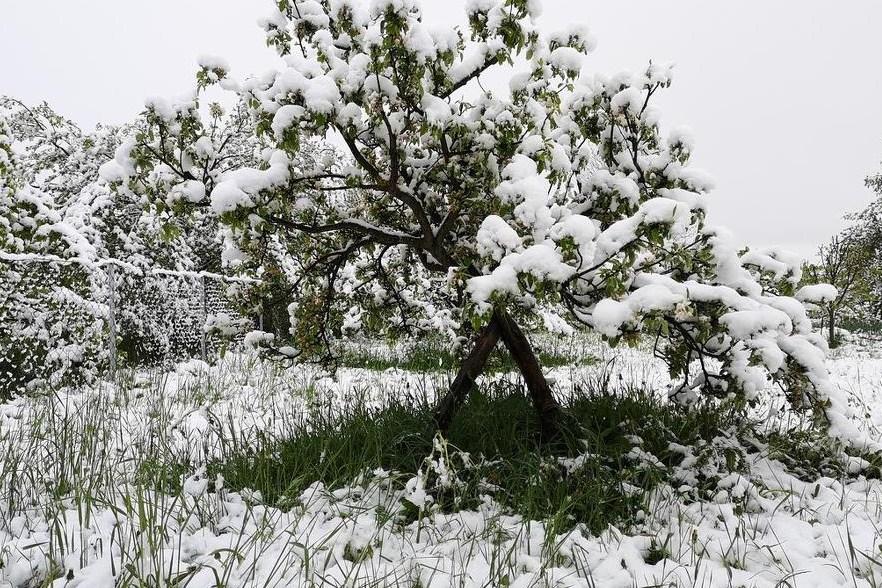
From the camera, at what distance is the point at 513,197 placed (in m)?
2.54

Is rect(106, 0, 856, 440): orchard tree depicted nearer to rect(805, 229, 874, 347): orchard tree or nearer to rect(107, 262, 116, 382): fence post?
rect(107, 262, 116, 382): fence post

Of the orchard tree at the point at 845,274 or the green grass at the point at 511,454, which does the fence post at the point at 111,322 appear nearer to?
the green grass at the point at 511,454

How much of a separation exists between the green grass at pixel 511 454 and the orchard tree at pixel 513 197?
268 mm

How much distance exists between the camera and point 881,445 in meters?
3.71

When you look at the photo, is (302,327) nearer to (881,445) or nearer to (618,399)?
(618,399)

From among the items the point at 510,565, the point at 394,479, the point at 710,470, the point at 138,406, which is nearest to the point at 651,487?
the point at 710,470

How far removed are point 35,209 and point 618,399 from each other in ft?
24.2

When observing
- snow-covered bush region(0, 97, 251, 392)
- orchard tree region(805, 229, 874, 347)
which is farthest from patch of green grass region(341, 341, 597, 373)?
orchard tree region(805, 229, 874, 347)

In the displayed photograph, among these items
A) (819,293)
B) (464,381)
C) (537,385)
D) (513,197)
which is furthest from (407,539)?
(819,293)

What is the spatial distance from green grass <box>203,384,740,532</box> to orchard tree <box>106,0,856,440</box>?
10.6 inches

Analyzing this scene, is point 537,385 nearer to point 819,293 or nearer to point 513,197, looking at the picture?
point 513,197

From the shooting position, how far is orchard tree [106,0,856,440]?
2.25 m

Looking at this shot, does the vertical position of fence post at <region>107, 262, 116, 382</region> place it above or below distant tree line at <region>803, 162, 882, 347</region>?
below

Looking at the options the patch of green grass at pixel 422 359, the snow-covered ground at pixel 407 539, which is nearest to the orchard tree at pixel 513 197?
the snow-covered ground at pixel 407 539
